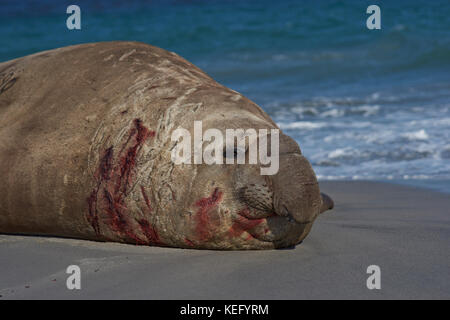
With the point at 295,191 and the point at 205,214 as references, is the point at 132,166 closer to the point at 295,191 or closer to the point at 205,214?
the point at 205,214

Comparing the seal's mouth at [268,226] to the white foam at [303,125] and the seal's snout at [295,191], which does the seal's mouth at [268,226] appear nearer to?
the seal's snout at [295,191]

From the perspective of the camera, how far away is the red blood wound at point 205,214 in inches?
118

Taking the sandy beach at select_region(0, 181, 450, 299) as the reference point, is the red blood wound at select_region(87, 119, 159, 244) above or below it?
above

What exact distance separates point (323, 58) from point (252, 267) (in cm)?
1292

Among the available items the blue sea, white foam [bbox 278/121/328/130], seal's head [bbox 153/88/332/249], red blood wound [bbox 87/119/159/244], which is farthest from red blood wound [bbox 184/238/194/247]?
white foam [bbox 278/121/328/130]

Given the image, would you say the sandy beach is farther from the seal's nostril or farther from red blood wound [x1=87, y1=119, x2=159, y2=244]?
the seal's nostril

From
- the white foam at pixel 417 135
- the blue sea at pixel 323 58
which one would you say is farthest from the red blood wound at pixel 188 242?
the white foam at pixel 417 135

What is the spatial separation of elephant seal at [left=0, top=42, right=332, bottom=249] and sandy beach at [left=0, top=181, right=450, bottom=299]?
0.34 feet

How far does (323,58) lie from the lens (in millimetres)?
15266

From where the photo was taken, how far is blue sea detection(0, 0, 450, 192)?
6395 mm

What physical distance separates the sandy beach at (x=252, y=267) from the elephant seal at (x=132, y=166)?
0.34ft

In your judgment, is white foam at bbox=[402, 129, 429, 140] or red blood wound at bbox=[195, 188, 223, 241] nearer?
red blood wound at bbox=[195, 188, 223, 241]
